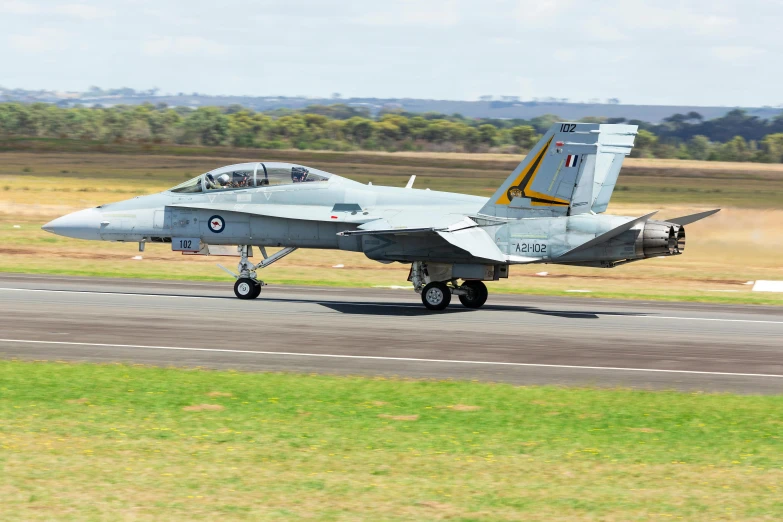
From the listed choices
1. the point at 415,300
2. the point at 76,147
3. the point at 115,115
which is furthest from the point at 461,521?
the point at 115,115

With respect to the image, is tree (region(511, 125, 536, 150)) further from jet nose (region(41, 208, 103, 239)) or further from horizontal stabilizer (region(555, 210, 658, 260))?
horizontal stabilizer (region(555, 210, 658, 260))

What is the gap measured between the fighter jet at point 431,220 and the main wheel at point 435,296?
0.02m

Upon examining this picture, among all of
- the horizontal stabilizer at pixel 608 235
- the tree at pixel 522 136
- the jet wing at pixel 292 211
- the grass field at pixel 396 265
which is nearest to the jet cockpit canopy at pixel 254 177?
the jet wing at pixel 292 211

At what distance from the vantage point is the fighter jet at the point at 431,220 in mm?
23141

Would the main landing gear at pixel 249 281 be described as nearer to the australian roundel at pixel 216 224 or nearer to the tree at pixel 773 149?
the australian roundel at pixel 216 224

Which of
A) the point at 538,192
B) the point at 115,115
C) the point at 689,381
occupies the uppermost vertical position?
the point at 115,115

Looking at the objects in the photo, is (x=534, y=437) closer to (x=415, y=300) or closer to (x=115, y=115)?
(x=415, y=300)

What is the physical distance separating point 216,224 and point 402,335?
7.02 meters

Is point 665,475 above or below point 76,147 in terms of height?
below

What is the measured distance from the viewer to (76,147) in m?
113

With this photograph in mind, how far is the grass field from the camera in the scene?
32.9 metres

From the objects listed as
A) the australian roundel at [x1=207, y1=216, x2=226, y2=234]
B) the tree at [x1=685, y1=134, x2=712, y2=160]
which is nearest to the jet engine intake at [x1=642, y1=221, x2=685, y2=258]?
the australian roundel at [x1=207, y1=216, x2=226, y2=234]

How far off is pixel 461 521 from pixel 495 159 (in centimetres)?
11691

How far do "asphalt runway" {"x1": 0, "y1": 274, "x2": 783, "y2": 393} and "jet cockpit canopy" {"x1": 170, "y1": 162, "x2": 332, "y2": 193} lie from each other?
2725 mm
